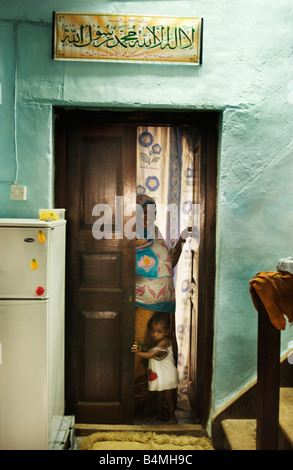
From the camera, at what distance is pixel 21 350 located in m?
2.21

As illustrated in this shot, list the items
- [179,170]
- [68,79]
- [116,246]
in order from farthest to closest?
[179,170]
[116,246]
[68,79]

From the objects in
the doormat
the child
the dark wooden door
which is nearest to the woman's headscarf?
the child

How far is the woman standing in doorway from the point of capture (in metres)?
3.13

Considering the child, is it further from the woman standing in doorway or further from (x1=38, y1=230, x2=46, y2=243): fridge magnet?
(x1=38, y1=230, x2=46, y2=243): fridge magnet

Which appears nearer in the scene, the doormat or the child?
the doormat

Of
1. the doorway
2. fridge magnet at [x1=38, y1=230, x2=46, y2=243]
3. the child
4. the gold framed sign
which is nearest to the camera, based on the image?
fridge magnet at [x1=38, y1=230, x2=46, y2=243]

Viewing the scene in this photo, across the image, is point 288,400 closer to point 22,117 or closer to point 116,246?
point 116,246

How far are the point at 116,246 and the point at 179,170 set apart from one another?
977 mm

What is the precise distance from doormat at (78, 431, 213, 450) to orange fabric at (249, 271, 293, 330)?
4.54ft

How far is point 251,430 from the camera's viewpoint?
2.58m

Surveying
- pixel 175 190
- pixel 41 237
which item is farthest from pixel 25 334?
pixel 175 190

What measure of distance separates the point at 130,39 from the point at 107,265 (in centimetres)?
171

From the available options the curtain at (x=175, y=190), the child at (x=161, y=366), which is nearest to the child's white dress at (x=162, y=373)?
the child at (x=161, y=366)
